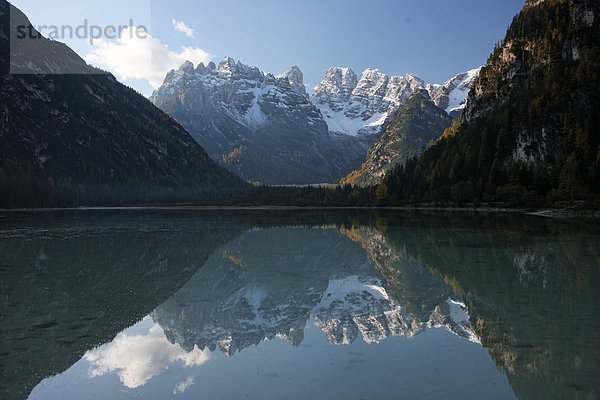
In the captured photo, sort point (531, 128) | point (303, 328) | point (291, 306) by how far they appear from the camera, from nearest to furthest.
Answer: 1. point (303, 328)
2. point (291, 306)
3. point (531, 128)

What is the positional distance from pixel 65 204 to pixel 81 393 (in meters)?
202

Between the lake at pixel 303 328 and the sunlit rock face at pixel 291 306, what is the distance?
0.10m

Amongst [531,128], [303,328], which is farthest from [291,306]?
[531,128]

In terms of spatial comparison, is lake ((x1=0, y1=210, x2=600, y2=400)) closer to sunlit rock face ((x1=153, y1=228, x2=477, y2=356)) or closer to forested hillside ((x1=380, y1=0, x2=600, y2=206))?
sunlit rock face ((x1=153, y1=228, x2=477, y2=356))

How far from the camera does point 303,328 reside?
16734mm

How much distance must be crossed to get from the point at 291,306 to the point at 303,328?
3452mm

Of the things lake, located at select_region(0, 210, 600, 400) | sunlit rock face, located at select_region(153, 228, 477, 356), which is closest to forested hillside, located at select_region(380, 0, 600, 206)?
lake, located at select_region(0, 210, 600, 400)

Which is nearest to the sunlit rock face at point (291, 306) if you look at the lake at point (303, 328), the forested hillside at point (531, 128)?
the lake at point (303, 328)

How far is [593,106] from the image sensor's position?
4833 inches

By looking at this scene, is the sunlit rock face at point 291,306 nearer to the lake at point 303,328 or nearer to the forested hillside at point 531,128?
the lake at point 303,328

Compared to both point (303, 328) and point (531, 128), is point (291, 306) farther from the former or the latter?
point (531, 128)

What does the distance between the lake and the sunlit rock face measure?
0.34 feet

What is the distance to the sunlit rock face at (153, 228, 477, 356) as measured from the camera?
622 inches

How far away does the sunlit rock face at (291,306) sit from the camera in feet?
51.8
